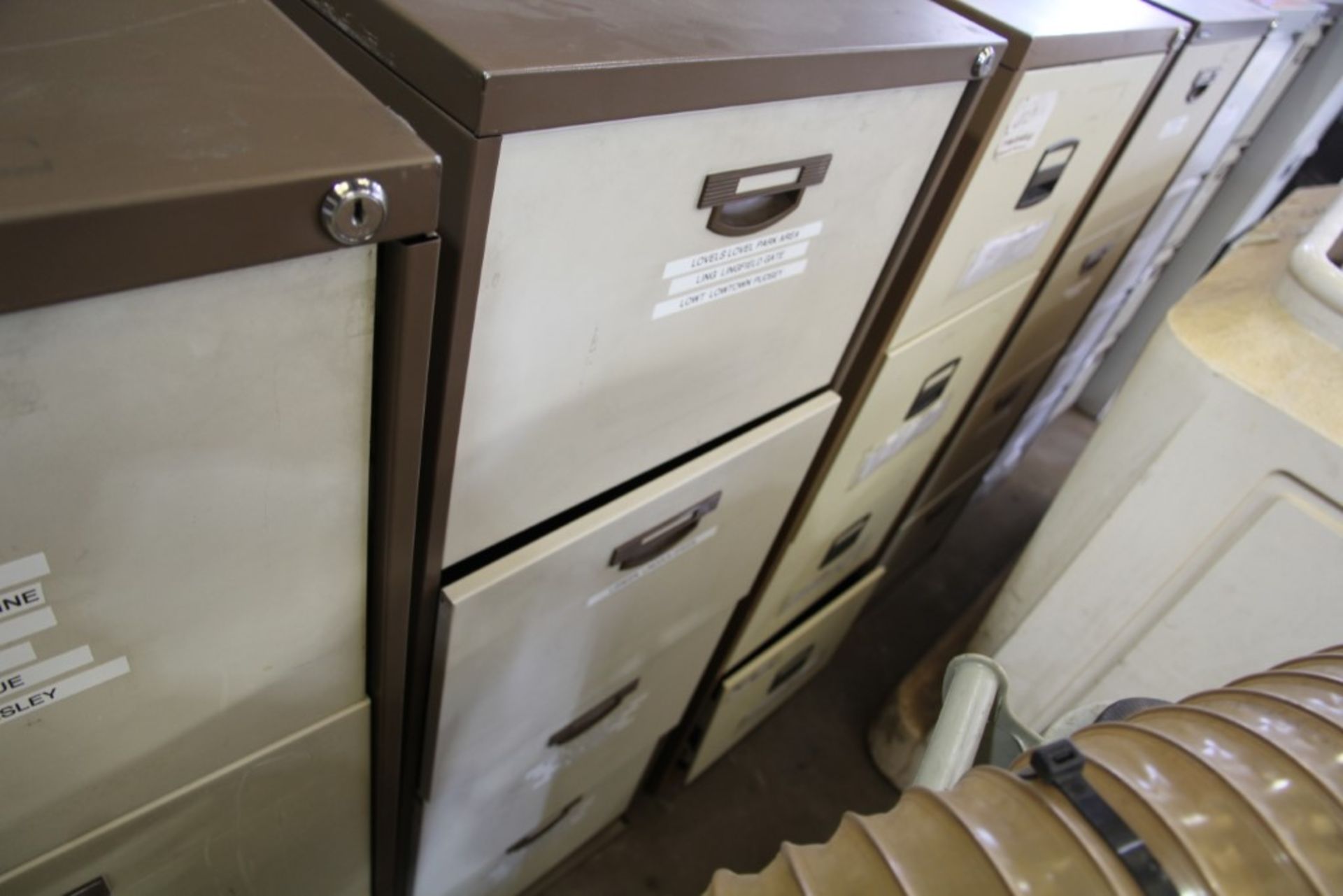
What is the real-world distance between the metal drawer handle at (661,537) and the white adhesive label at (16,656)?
0.39m

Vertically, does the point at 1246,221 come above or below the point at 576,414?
below

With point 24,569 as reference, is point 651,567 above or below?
below

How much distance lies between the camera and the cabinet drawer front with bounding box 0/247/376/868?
323mm

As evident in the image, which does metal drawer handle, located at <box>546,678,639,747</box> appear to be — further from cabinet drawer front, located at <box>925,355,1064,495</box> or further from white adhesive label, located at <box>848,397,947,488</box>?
cabinet drawer front, located at <box>925,355,1064,495</box>

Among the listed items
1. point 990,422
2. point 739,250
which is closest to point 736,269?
point 739,250

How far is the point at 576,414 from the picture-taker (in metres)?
0.56

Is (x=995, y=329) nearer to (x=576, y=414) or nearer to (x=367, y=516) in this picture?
(x=576, y=414)

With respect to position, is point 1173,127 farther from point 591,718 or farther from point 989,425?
point 591,718

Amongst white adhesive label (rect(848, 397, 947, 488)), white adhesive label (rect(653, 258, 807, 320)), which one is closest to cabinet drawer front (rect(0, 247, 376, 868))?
white adhesive label (rect(653, 258, 807, 320))

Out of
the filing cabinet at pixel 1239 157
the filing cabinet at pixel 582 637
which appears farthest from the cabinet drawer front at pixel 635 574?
the filing cabinet at pixel 1239 157

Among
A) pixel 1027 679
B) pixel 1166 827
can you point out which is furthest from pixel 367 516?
pixel 1027 679

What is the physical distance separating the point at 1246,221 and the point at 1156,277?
21 centimetres

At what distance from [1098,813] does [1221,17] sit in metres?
1.10

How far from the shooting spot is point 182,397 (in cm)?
35
